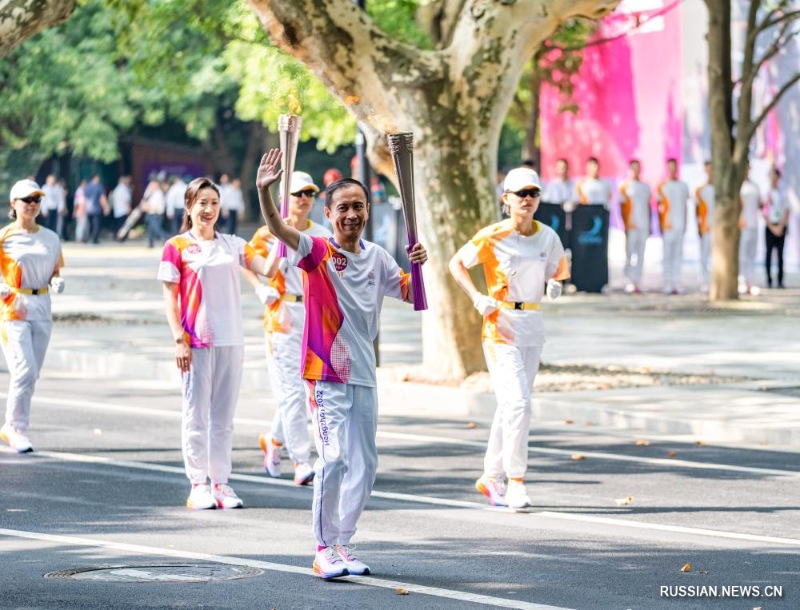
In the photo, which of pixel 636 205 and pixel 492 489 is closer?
pixel 492 489

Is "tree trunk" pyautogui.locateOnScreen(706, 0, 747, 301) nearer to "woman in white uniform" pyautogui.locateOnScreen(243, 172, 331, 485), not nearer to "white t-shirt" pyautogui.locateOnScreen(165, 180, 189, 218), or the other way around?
"woman in white uniform" pyautogui.locateOnScreen(243, 172, 331, 485)

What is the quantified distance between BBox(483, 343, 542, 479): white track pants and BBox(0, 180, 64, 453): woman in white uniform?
12.0 ft

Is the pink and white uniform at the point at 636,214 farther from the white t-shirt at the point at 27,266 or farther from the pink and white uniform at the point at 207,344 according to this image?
the pink and white uniform at the point at 207,344

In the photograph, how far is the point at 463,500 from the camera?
35.2 ft

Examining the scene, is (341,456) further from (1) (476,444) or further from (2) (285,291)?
(1) (476,444)

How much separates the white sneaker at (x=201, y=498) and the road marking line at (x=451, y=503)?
86cm

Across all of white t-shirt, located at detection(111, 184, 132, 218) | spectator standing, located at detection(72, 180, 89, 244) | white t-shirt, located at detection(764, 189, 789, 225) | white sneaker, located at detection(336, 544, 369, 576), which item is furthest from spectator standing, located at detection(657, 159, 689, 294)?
white t-shirt, located at detection(111, 184, 132, 218)

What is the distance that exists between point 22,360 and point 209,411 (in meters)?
2.81

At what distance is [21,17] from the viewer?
13422 mm

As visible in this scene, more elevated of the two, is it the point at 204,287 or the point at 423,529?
the point at 204,287

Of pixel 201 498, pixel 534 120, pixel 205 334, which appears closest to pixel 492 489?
pixel 201 498

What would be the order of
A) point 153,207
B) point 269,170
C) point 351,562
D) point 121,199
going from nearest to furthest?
point 269,170
point 351,562
point 153,207
point 121,199

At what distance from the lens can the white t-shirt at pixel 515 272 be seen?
10.6m

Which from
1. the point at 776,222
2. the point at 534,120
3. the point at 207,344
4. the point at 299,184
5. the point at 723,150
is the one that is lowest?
the point at 207,344
